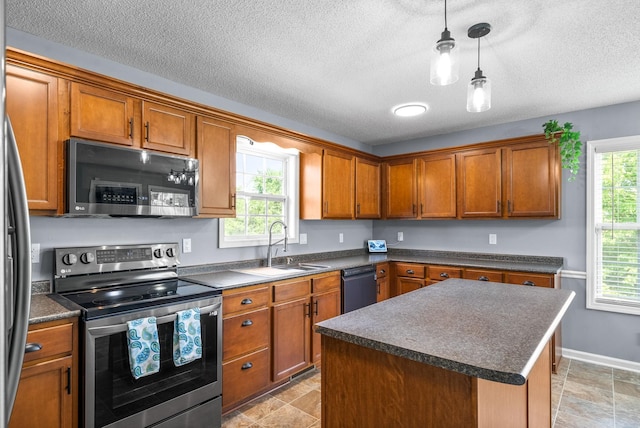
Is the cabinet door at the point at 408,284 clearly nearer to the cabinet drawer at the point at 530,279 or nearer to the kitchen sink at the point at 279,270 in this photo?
the cabinet drawer at the point at 530,279

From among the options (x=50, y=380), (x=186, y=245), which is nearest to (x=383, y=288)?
(x=186, y=245)

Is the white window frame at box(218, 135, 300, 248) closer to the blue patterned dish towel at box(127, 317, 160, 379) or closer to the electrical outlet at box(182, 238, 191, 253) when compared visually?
the electrical outlet at box(182, 238, 191, 253)

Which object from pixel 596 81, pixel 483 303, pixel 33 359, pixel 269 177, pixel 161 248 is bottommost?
pixel 33 359

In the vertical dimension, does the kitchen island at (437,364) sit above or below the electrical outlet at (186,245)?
below

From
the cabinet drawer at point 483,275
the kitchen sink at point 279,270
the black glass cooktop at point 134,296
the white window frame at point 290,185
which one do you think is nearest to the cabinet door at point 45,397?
the black glass cooktop at point 134,296

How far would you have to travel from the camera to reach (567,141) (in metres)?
3.43

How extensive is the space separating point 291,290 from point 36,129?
2.02 meters

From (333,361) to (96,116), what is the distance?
78.4 inches

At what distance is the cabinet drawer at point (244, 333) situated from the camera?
2494mm

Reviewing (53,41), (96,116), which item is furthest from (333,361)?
(53,41)

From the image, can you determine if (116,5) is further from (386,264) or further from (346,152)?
(386,264)

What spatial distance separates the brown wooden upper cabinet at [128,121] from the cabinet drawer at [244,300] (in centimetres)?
110

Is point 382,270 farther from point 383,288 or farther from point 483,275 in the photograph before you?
point 483,275

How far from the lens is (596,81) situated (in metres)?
2.83
